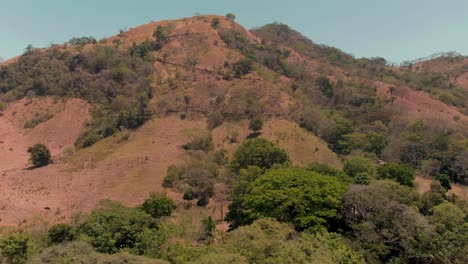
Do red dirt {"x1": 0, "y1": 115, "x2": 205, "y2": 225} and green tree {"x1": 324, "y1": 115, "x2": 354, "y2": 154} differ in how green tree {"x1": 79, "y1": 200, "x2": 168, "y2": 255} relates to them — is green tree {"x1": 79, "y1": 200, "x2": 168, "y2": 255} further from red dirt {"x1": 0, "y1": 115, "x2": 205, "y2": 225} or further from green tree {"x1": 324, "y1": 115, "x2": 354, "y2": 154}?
green tree {"x1": 324, "y1": 115, "x2": 354, "y2": 154}

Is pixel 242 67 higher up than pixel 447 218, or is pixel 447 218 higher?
pixel 242 67

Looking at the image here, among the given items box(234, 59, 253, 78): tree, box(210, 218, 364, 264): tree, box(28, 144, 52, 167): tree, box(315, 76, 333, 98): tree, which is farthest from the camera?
box(315, 76, 333, 98): tree

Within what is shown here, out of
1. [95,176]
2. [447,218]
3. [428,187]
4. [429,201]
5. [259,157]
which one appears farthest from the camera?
[95,176]

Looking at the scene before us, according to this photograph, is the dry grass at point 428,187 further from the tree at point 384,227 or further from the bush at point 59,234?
the bush at point 59,234

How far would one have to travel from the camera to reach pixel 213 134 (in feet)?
239

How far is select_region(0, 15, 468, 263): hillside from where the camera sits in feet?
126

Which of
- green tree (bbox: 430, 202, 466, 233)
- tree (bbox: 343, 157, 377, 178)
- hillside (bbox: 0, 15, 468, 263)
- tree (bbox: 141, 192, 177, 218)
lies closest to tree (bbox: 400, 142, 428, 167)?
hillside (bbox: 0, 15, 468, 263)

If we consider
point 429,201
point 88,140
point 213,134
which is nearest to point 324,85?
point 213,134

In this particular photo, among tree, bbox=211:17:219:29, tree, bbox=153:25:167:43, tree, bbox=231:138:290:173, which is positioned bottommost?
tree, bbox=231:138:290:173

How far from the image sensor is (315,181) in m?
36.6

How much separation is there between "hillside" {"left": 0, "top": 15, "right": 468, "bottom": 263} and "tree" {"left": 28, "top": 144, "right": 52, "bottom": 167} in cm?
166

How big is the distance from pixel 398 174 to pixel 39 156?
6068 centimetres

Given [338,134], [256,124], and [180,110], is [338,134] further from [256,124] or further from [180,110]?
[180,110]

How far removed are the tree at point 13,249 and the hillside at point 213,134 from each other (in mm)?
4697
